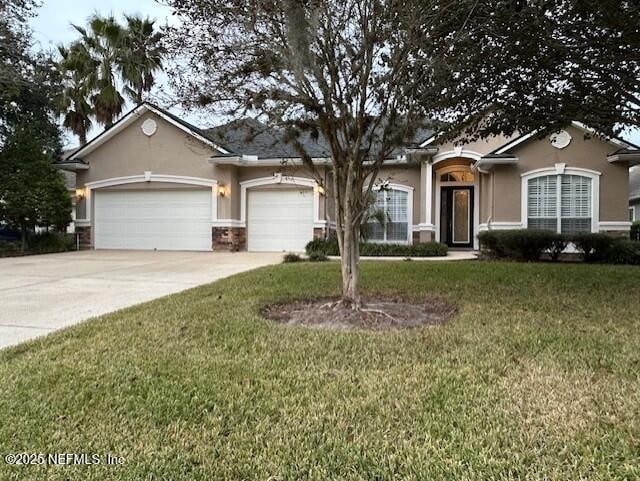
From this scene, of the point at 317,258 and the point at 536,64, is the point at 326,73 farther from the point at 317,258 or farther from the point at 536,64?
the point at 317,258

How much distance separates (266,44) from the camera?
5344mm

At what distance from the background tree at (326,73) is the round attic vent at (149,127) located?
11.1 m

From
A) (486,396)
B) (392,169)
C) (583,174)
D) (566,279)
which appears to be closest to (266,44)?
(486,396)

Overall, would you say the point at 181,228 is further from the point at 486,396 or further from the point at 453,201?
the point at 486,396

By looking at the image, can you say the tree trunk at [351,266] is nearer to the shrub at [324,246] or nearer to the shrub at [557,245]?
the shrub at [324,246]

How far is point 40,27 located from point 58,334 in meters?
14.7

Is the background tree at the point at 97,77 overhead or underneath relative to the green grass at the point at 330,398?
overhead

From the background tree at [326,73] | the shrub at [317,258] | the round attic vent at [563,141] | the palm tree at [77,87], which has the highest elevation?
the palm tree at [77,87]

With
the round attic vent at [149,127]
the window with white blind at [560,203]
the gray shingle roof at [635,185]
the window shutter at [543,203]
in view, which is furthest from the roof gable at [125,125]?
the gray shingle roof at [635,185]

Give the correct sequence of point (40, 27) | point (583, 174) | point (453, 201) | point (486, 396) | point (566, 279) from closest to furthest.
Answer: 1. point (486, 396)
2. point (566, 279)
3. point (583, 174)
4. point (40, 27)
5. point (453, 201)

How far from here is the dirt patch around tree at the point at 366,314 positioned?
5.07 m

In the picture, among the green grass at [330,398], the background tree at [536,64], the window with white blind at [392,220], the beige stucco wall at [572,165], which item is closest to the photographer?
the green grass at [330,398]

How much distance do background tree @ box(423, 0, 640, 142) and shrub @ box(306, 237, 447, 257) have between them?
250 inches

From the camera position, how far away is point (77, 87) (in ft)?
65.3
